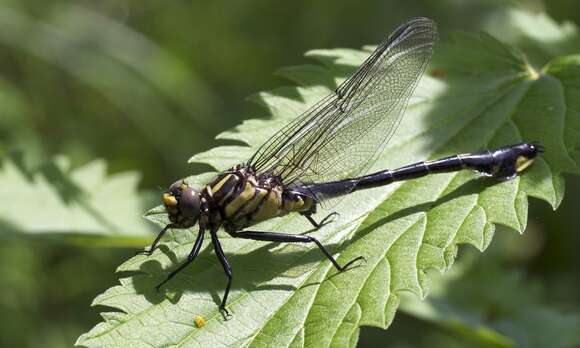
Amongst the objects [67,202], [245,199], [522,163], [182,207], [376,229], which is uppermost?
[67,202]

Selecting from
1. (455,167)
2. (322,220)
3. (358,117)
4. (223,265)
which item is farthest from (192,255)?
(455,167)

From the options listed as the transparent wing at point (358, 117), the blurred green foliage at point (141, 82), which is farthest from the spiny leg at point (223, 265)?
the blurred green foliage at point (141, 82)

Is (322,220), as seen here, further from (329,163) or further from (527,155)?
(527,155)

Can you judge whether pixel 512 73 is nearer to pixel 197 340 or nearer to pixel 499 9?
pixel 197 340

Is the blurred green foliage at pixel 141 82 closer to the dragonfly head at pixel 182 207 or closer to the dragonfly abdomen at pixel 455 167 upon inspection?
the dragonfly abdomen at pixel 455 167

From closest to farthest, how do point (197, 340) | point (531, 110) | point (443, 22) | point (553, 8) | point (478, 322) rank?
1. point (197, 340)
2. point (531, 110)
3. point (478, 322)
4. point (553, 8)
5. point (443, 22)

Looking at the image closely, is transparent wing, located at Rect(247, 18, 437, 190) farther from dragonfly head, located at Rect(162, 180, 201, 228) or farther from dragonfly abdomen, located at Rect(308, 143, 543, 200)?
dragonfly head, located at Rect(162, 180, 201, 228)

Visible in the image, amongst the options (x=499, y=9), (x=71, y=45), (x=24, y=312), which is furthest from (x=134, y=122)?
(x=499, y=9)
